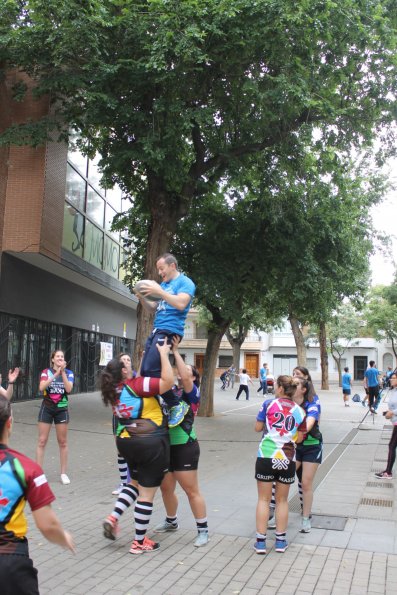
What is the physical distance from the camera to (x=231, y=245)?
53.6ft

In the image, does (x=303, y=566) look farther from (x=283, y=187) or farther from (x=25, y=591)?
(x=283, y=187)

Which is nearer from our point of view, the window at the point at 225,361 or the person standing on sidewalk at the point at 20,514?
Result: the person standing on sidewalk at the point at 20,514

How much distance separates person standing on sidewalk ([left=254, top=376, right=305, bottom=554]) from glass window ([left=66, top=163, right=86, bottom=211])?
49.7 ft

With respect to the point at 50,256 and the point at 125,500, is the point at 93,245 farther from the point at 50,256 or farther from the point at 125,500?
the point at 125,500

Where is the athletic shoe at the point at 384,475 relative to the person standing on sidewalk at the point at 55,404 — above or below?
below

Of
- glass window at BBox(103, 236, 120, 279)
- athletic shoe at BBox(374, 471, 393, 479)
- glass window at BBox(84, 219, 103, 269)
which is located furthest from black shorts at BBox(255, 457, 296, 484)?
glass window at BBox(103, 236, 120, 279)

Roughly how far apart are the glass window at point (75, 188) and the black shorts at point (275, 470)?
15.3 meters

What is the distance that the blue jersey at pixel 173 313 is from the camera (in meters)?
4.77

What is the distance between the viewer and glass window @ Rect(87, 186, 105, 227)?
70.5 feet

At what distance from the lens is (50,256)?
659 inches

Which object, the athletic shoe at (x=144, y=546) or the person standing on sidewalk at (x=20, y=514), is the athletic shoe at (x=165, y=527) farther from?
the person standing on sidewalk at (x=20, y=514)

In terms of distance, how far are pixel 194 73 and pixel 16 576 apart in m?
11.3

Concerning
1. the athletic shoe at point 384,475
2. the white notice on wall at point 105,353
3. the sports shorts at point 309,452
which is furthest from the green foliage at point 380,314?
the sports shorts at point 309,452

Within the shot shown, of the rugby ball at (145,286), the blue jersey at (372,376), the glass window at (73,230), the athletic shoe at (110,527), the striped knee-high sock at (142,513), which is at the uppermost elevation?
the glass window at (73,230)
